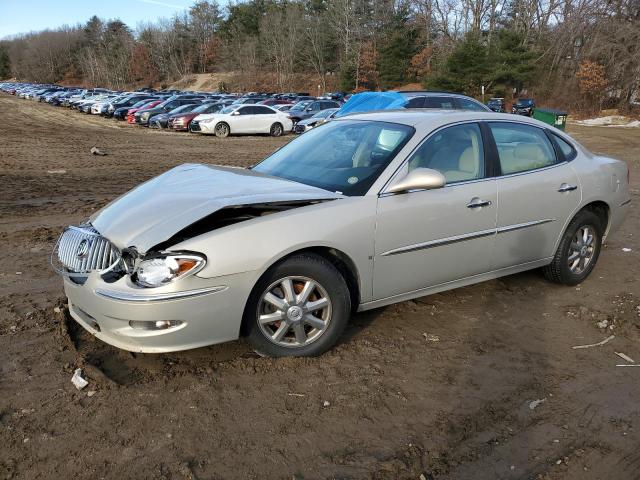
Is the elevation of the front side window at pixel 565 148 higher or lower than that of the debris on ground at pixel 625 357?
higher

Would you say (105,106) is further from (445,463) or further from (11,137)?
(445,463)

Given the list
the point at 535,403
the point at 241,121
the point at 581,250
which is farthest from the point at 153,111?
the point at 535,403

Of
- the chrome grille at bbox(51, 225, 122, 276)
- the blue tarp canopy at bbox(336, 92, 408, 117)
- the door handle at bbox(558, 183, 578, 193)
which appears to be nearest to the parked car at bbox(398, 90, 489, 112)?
the blue tarp canopy at bbox(336, 92, 408, 117)

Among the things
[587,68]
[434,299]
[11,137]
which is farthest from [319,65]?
[434,299]

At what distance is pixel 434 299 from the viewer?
4.80m

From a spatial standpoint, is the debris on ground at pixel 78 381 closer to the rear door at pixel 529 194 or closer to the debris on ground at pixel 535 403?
the debris on ground at pixel 535 403

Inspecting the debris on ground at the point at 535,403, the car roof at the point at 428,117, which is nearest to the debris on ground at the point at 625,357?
the debris on ground at the point at 535,403

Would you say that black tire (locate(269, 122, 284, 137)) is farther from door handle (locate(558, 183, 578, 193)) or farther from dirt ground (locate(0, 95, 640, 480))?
door handle (locate(558, 183, 578, 193))

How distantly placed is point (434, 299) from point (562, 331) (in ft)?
3.45

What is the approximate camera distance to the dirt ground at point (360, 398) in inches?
106

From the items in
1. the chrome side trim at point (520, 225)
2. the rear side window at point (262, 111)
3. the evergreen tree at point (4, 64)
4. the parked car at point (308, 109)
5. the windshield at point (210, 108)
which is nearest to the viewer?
the chrome side trim at point (520, 225)

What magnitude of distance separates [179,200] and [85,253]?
674 millimetres

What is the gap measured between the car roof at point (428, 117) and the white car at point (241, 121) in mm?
18727

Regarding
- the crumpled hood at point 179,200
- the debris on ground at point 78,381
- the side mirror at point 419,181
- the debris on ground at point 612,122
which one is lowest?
the debris on ground at point 612,122
